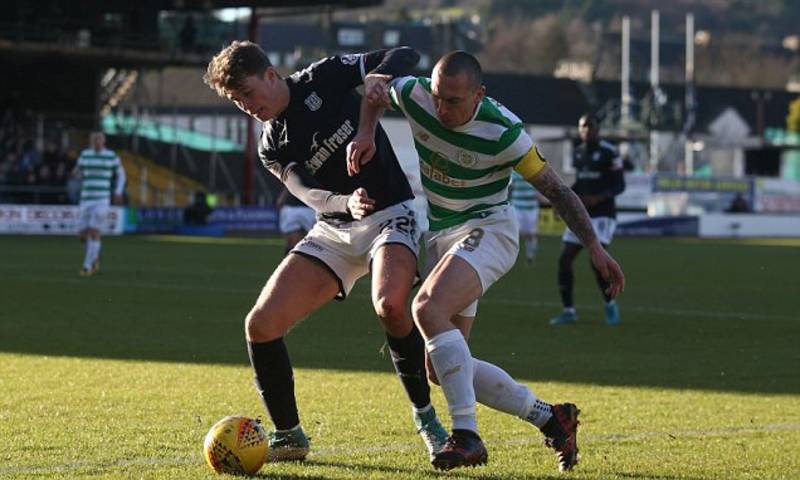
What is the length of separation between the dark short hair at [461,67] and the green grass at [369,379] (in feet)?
5.66

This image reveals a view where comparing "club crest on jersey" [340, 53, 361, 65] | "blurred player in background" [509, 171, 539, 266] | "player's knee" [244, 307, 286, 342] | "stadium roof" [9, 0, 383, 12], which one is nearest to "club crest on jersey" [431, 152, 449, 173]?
"club crest on jersey" [340, 53, 361, 65]

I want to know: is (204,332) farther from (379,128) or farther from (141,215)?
(141,215)

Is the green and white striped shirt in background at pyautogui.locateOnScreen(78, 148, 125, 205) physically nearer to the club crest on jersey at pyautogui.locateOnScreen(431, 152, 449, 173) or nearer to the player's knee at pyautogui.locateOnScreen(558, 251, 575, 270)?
the player's knee at pyautogui.locateOnScreen(558, 251, 575, 270)

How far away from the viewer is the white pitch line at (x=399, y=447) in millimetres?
7004

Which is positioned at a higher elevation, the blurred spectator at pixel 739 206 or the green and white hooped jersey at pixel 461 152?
the green and white hooped jersey at pixel 461 152

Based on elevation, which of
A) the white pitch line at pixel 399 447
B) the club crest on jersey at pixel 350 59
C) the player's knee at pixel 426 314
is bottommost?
the white pitch line at pixel 399 447

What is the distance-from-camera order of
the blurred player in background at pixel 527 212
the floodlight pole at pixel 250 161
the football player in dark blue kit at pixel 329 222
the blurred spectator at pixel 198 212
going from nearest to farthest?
the football player in dark blue kit at pixel 329 222 < the blurred player in background at pixel 527 212 < the blurred spectator at pixel 198 212 < the floodlight pole at pixel 250 161

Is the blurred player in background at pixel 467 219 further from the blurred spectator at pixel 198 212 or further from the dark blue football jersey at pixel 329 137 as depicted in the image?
the blurred spectator at pixel 198 212

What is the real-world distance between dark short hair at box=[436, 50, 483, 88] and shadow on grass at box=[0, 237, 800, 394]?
139 inches

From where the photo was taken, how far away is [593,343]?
1372 cm

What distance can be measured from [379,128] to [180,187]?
43819mm

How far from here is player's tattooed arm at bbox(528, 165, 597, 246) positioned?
7.12m

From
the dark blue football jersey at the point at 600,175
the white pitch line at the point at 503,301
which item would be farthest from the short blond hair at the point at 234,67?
the white pitch line at the point at 503,301

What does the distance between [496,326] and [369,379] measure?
15.0 feet
